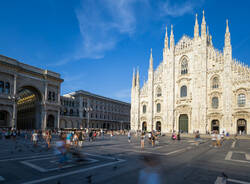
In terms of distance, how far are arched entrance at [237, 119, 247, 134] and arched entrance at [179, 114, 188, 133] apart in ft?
36.0

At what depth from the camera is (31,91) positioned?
48.8 metres

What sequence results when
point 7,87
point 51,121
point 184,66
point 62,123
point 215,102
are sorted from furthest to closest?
point 62,123 → point 51,121 → point 184,66 → point 7,87 → point 215,102

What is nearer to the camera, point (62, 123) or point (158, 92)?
point (158, 92)

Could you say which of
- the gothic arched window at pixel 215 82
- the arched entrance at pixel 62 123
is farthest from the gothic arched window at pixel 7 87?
the gothic arched window at pixel 215 82

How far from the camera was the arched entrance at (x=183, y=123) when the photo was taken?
44856mm

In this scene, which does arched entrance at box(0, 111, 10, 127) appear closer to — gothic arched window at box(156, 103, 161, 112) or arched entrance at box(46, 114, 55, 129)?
arched entrance at box(46, 114, 55, 129)

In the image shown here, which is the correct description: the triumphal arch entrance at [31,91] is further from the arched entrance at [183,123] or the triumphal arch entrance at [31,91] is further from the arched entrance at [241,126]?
the arched entrance at [241,126]

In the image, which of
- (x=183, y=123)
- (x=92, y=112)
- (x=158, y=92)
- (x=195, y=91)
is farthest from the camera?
(x=92, y=112)

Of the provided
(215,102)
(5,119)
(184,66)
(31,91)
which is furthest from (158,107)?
(5,119)

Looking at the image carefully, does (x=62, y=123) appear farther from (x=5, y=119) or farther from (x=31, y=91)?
(x=5, y=119)

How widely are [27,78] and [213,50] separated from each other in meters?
43.7

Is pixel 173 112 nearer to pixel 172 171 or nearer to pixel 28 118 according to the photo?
pixel 172 171

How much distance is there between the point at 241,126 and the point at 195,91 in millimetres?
11390

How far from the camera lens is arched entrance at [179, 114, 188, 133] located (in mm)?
44856
